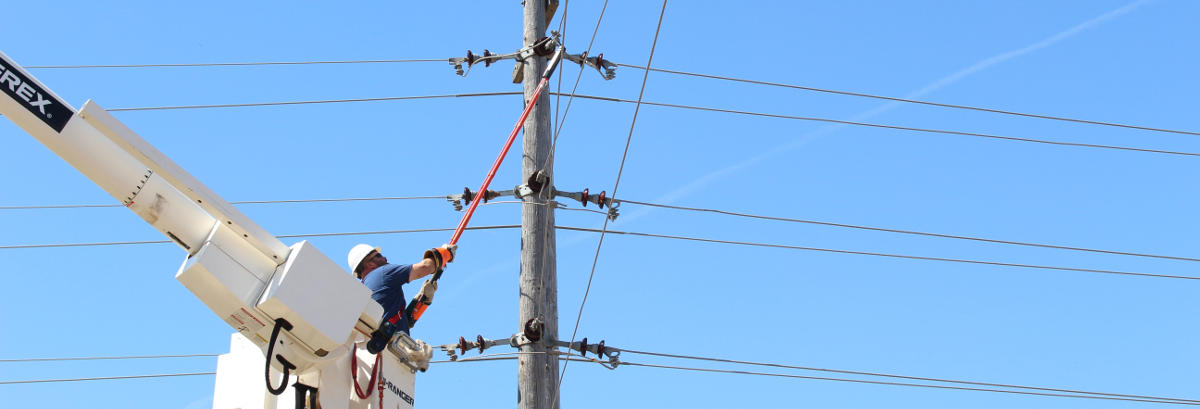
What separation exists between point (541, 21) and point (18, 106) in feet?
14.9

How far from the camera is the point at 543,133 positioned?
888cm

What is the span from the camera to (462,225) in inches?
291

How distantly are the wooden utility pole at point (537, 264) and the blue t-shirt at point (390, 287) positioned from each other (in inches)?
62.5

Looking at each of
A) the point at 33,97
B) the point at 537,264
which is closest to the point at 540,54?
the point at 537,264

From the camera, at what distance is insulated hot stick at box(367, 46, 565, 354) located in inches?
245

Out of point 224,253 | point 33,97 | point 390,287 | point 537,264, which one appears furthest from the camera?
point 537,264

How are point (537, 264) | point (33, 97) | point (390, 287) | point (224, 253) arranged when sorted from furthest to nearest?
point (537, 264) < point (390, 287) < point (224, 253) < point (33, 97)

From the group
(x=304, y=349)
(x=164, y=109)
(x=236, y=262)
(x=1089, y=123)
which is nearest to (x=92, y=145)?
(x=236, y=262)

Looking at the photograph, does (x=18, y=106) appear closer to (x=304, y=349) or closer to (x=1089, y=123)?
(x=304, y=349)

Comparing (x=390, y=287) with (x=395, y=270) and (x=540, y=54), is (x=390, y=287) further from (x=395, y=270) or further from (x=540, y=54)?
(x=540, y=54)

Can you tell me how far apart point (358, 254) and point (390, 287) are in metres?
0.59

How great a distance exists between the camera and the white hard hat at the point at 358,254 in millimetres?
7162

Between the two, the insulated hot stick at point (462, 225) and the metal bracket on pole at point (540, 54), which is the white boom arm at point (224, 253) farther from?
the metal bracket on pole at point (540, 54)

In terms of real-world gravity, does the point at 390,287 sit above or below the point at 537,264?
below
